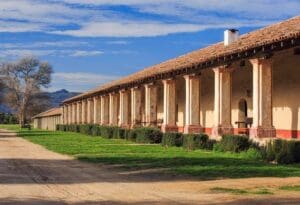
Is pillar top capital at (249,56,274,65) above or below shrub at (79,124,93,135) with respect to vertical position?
above

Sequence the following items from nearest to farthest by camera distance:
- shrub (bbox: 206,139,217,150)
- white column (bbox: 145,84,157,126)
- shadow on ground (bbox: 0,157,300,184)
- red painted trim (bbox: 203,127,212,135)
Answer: shadow on ground (bbox: 0,157,300,184) < shrub (bbox: 206,139,217,150) < red painted trim (bbox: 203,127,212,135) < white column (bbox: 145,84,157,126)

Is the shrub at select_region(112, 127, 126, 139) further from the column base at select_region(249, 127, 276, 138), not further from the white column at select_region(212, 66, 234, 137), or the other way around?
the column base at select_region(249, 127, 276, 138)

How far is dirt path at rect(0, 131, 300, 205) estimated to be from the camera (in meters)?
10.9

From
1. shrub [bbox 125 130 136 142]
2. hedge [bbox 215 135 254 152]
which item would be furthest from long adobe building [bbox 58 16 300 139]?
shrub [bbox 125 130 136 142]

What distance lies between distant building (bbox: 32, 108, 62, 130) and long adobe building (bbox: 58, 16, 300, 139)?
5291 cm

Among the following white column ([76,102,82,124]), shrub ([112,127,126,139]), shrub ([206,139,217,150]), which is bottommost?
shrub ([206,139,217,150])

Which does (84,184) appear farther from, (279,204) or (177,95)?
(177,95)

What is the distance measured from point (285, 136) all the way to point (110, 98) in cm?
2559

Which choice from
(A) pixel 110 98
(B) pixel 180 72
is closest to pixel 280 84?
(B) pixel 180 72

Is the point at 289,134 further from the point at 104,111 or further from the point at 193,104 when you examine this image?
the point at 104,111

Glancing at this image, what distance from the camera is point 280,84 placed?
81.3ft

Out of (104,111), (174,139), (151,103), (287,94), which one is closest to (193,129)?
(174,139)

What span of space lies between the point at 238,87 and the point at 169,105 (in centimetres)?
531

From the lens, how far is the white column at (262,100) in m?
22.0
